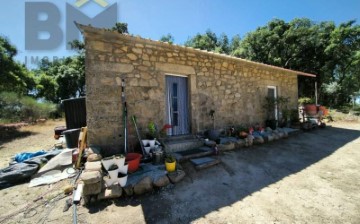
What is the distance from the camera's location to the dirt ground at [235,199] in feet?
9.05

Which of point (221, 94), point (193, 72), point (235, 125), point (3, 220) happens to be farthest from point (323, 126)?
point (3, 220)

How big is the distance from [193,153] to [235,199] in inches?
68.9

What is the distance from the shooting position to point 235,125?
708 cm

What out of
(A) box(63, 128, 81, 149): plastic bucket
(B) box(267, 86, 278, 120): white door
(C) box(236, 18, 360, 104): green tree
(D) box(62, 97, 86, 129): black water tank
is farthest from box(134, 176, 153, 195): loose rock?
(C) box(236, 18, 360, 104): green tree

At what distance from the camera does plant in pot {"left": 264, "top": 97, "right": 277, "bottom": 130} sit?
7965 millimetres

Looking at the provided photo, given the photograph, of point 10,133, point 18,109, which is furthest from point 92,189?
point 18,109

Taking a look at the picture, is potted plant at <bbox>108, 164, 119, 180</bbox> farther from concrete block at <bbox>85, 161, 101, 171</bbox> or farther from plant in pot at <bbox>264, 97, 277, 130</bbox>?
plant in pot at <bbox>264, 97, 277, 130</bbox>

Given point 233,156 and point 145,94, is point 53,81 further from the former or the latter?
point 233,156

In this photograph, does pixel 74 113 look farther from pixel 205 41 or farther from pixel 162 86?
pixel 205 41

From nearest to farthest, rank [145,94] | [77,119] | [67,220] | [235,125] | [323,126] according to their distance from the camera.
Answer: [67,220]
[145,94]
[77,119]
[235,125]
[323,126]

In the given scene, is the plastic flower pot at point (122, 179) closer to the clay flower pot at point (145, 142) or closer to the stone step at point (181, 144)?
the clay flower pot at point (145, 142)

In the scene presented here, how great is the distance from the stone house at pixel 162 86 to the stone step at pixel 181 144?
13.6 inches

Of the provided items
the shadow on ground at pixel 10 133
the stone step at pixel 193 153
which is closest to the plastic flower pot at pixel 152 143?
the stone step at pixel 193 153

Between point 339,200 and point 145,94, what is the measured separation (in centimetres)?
445
